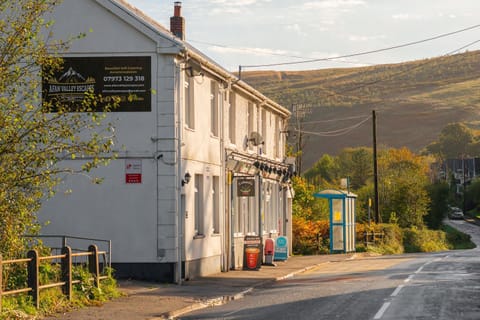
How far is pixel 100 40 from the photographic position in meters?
26.9

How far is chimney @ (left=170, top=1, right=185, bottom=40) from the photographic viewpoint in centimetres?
3484

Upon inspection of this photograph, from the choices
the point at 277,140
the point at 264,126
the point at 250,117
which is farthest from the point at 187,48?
the point at 277,140

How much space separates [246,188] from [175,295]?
10.4 metres

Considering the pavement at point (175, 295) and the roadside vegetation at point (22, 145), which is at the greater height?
the roadside vegetation at point (22, 145)

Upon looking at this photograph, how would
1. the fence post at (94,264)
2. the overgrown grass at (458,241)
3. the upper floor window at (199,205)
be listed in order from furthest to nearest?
the overgrown grass at (458,241) → the upper floor window at (199,205) → the fence post at (94,264)

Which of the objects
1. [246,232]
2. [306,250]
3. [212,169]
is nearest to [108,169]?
[212,169]

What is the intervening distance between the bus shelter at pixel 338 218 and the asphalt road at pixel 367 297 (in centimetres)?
1823

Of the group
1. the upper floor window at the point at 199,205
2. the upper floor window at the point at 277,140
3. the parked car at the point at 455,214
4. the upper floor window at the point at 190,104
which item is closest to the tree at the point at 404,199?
the upper floor window at the point at 277,140

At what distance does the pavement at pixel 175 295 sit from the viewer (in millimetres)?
18925

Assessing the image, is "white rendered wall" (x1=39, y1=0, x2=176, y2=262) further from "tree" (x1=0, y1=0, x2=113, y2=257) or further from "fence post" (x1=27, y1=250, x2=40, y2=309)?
"fence post" (x1=27, y1=250, x2=40, y2=309)

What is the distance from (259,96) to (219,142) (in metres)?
6.93

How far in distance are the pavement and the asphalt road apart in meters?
0.44

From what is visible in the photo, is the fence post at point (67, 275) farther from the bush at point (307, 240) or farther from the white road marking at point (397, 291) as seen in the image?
the bush at point (307, 240)

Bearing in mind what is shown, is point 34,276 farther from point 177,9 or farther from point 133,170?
point 177,9
